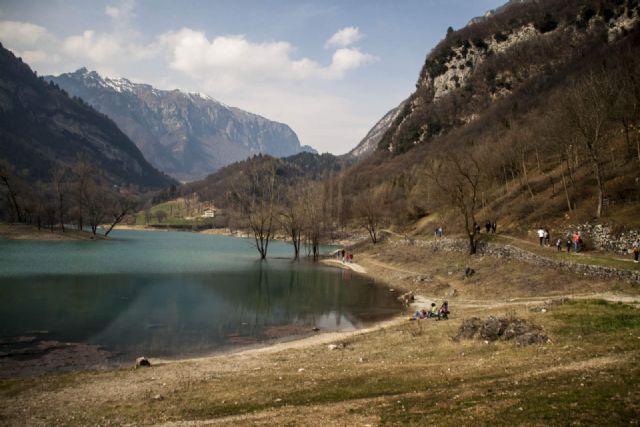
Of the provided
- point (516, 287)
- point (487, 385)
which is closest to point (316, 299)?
point (516, 287)

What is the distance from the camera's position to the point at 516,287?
4509 centimetres

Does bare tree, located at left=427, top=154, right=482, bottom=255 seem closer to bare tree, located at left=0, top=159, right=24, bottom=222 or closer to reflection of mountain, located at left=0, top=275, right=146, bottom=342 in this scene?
reflection of mountain, located at left=0, top=275, right=146, bottom=342

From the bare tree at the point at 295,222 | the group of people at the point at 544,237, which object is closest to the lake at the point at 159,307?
the group of people at the point at 544,237

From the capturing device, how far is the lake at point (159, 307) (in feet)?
98.7

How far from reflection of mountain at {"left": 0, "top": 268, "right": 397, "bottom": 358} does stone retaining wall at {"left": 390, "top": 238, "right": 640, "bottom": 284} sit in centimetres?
1611

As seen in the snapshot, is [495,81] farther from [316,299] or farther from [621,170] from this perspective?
[316,299]

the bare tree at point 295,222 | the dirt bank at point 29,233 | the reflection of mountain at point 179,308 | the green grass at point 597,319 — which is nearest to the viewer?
the green grass at point 597,319

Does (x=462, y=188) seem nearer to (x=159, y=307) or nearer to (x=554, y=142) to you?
(x=554, y=142)

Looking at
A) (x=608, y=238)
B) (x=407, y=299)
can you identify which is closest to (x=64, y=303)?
(x=407, y=299)

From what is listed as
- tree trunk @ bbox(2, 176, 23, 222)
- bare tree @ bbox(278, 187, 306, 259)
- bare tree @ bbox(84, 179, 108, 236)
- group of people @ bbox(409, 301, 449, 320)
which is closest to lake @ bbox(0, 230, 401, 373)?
group of people @ bbox(409, 301, 449, 320)

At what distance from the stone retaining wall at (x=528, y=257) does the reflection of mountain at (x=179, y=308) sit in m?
16.1

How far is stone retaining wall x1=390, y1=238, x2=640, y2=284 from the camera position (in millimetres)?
35931

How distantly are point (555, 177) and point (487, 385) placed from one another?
6817 centimetres

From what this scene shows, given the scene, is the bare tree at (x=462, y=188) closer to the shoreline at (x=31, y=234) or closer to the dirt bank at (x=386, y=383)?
the dirt bank at (x=386, y=383)
